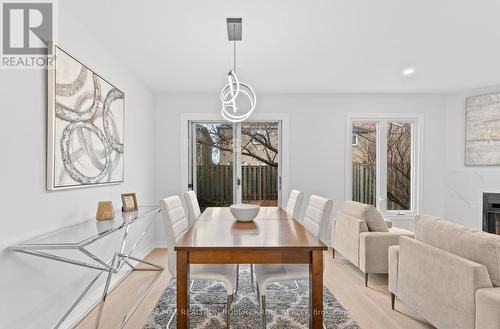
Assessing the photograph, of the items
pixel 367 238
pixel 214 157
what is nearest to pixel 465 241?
pixel 367 238

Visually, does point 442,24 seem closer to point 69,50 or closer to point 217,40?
point 217,40

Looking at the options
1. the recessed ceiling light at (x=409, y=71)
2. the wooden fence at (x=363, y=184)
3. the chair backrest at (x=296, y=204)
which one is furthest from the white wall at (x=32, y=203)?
the wooden fence at (x=363, y=184)

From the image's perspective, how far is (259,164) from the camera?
197 inches

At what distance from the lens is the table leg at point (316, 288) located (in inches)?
72.5

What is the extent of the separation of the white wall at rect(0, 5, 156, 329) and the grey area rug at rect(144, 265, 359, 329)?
2.34ft

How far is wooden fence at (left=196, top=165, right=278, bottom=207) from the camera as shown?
4.98 m

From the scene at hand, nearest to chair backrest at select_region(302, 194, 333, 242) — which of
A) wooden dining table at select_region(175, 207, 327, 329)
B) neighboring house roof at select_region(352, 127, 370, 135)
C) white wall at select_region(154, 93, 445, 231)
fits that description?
wooden dining table at select_region(175, 207, 327, 329)

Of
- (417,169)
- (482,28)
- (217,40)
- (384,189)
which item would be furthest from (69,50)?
(417,169)

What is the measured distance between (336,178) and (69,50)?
3.89m

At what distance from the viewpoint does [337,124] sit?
16.0ft

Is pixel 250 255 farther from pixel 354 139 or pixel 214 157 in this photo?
pixel 354 139

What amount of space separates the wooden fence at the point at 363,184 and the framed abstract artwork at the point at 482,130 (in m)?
1.39

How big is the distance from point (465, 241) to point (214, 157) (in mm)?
3699

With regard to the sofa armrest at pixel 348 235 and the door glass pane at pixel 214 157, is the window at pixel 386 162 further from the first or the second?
the door glass pane at pixel 214 157
